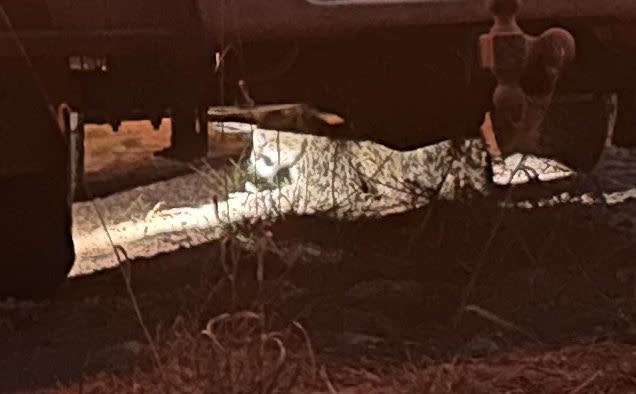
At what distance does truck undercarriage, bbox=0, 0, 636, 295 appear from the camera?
2.42 meters

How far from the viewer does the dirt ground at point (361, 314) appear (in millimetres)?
2234

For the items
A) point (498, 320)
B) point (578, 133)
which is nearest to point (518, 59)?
point (498, 320)

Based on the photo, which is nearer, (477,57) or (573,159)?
(477,57)

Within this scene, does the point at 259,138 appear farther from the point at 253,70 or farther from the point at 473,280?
the point at 473,280

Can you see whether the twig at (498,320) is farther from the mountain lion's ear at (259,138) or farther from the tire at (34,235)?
the mountain lion's ear at (259,138)

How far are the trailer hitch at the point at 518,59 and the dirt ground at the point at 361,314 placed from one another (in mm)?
332

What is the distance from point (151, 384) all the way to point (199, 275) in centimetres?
95

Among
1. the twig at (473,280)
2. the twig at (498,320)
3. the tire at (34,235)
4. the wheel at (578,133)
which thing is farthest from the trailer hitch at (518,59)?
the wheel at (578,133)

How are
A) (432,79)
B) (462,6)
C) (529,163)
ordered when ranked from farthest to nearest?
(529,163)
(432,79)
(462,6)

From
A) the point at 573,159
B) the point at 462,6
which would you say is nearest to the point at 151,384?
the point at 462,6

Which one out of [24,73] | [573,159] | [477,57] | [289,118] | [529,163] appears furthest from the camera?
[529,163]

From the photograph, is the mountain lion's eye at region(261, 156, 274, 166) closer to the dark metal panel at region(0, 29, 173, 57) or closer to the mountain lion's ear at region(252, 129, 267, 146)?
the mountain lion's ear at region(252, 129, 267, 146)

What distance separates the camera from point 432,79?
10.3 feet

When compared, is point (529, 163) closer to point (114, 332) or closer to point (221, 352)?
point (114, 332)
